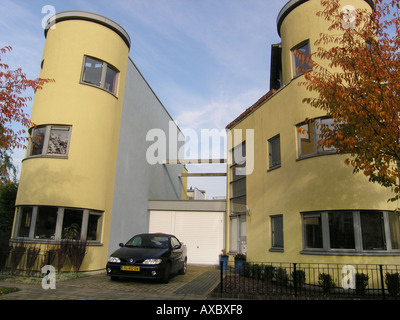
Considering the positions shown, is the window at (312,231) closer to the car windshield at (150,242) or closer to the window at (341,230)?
the window at (341,230)

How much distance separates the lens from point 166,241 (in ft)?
38.4

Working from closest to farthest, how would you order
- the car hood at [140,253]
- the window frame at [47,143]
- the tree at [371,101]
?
the tree at [371,101] < the car hood at [140,253] < the window frame at [47,143]

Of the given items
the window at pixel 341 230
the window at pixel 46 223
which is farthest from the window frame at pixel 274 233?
the window at pixel 46 223

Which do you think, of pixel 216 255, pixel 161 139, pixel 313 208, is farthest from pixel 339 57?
pixel 161 139

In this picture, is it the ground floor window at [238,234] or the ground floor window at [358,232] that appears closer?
the ground floor window at [358,232]

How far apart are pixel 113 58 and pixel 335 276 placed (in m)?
13.1

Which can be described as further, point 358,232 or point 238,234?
point 238,234

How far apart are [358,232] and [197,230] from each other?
10075 mm

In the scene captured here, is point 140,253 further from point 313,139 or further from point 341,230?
point 313,139

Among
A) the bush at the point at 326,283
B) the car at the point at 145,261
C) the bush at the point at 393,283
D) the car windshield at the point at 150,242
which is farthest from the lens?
the car windshield at the point at 150,242

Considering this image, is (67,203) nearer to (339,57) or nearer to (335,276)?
(335,276)

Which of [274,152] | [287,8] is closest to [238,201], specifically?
[274,152]

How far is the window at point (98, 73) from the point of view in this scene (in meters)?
14.3

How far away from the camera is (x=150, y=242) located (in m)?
11.7
